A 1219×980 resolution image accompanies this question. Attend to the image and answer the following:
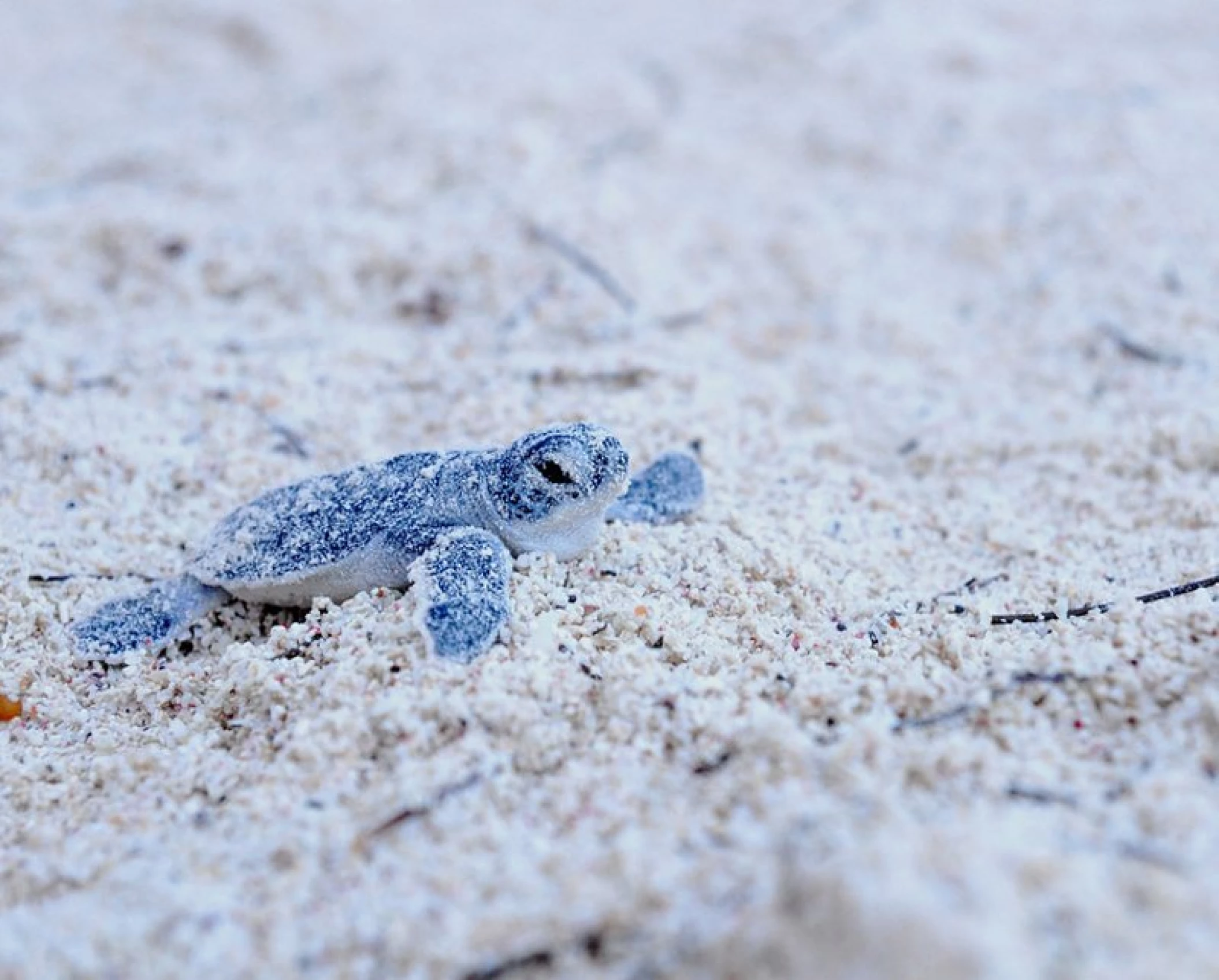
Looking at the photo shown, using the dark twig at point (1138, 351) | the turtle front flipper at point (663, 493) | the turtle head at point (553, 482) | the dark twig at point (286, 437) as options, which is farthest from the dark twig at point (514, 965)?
the dark twig at point (1138, 351)

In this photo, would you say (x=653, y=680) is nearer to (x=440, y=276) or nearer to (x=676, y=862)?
(x=676, y=862)

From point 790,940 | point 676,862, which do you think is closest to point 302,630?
point 676,862

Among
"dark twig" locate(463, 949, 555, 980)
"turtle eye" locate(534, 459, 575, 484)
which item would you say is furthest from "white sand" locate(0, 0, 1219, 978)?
"turtle eye" locate(534, 459, 575, 484)

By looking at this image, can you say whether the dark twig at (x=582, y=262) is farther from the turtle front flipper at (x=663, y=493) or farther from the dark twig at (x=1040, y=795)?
the dark twig at (x=1040, y=795)

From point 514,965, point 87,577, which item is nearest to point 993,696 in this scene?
point 514,965

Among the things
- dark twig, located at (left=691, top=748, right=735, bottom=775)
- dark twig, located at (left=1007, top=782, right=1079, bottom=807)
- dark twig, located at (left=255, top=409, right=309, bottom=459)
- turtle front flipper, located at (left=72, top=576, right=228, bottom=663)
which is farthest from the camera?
dark twig, located at (left=255, top=409, right=309, bottom=459)

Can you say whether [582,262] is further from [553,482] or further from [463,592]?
[463,592]

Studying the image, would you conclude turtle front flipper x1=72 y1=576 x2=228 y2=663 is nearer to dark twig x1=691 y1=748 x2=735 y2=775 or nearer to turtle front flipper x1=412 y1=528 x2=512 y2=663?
turtle front flipper x1=412 y1=528 x2=512 y2=663
